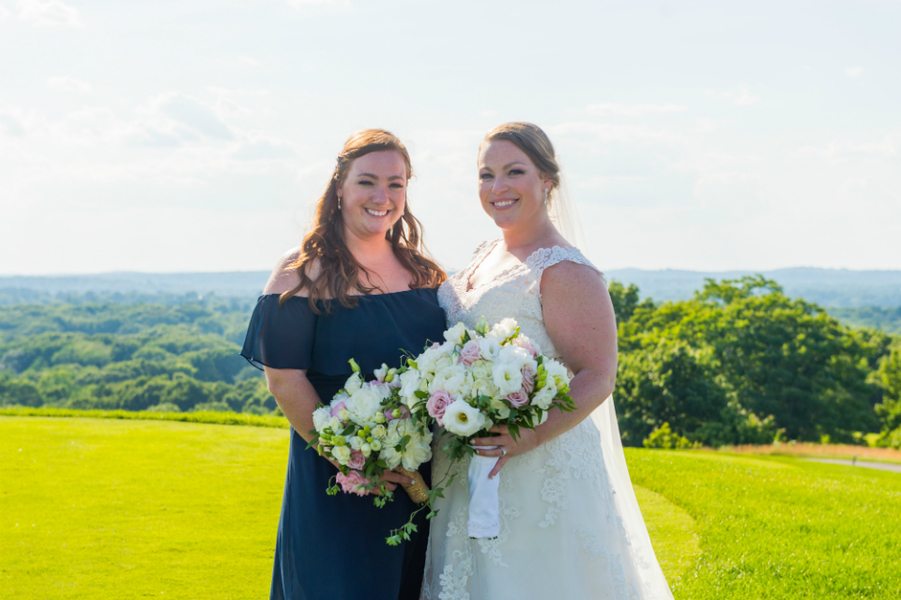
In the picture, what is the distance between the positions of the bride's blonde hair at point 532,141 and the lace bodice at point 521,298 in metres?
0.51

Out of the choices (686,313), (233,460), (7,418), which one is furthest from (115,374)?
(233,460)

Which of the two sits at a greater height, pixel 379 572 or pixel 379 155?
pixel 379 155

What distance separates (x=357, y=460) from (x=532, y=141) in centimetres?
198

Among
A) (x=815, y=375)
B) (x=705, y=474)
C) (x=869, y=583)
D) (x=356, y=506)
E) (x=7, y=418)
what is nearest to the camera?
(x=356, y=506)

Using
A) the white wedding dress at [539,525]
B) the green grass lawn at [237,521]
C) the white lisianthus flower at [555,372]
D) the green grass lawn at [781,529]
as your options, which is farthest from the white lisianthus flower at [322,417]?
the green grass lawn at [781,529]

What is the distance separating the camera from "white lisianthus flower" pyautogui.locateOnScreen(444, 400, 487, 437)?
113 inches

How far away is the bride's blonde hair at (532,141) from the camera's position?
3828mm

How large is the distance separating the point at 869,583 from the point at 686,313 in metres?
45.2

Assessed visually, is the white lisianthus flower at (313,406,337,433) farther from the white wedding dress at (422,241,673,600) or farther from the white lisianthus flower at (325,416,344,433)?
the white wedding dress at (422,241,673,600)

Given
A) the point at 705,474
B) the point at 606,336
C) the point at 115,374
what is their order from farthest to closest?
the point at 115,374 → the point at 705,474 → the point at 606,336

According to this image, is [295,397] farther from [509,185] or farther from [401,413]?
[509,185]

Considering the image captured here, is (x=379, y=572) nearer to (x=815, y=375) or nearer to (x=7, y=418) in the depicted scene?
(x=7, y=418)

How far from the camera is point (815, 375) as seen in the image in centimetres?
4250

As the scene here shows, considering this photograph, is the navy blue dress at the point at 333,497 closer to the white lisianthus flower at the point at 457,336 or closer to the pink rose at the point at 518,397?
the white lisianthus flower at the point at 457,336
